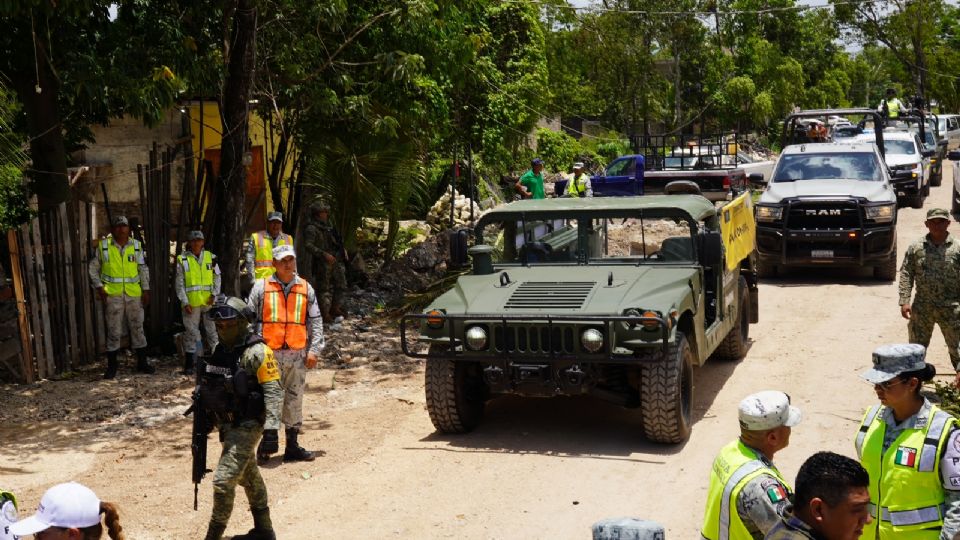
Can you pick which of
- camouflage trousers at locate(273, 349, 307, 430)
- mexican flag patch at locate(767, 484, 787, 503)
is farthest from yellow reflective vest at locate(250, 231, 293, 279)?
mexican flag patch at locate(767, 484, 787, 503)

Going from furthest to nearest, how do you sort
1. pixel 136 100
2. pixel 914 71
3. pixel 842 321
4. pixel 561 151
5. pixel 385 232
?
pixel 914 71 < pixel 561 151 < pixel 385 232 < pixel 842 321 < pixel 136 100

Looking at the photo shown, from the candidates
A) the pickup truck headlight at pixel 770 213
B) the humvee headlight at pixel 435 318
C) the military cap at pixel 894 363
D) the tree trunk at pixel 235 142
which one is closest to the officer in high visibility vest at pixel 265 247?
the tree trunk at pixel 235 142

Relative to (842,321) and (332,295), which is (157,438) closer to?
(332,295)

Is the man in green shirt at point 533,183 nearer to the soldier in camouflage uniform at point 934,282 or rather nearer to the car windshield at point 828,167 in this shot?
the car windshield at point 828,167

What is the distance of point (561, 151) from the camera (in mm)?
31562

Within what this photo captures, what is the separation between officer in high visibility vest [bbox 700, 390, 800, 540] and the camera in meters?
4.09

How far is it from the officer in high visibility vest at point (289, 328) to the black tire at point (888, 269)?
31.9 ft

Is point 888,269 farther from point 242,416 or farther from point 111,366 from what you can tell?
point 242,416

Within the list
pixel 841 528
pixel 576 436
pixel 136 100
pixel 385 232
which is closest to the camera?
pixel 841 528

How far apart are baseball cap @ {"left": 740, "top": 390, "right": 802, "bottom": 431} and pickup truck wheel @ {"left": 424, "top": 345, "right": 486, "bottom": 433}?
487 centimetres

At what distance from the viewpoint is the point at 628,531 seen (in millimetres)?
2879

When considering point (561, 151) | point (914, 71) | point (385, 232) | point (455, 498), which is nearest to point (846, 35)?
point (914, 71)

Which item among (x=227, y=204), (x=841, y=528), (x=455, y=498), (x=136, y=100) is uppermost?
(x=136, y=100)

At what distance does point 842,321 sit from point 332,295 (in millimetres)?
6360
